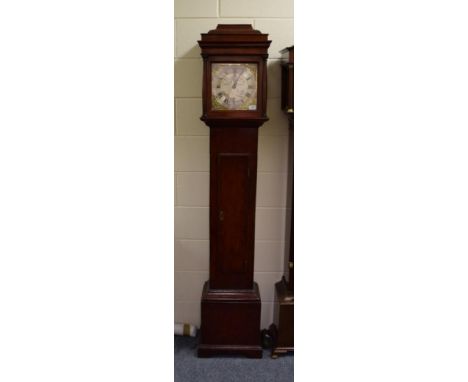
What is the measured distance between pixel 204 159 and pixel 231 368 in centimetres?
101

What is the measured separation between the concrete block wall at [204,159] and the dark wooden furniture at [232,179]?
0.60 ft

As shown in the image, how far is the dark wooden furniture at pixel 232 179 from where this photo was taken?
6.13 feet

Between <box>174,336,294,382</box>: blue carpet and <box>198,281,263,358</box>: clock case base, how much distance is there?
0.04 m

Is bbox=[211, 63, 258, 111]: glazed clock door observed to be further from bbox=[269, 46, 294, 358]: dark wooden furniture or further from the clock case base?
the clock case base

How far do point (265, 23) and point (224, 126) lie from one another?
56cm

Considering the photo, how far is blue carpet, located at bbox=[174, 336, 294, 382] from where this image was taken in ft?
6.25

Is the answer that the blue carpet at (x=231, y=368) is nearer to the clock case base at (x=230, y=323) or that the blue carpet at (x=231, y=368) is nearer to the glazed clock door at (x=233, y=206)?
the clock case base at (x=230, y=323)

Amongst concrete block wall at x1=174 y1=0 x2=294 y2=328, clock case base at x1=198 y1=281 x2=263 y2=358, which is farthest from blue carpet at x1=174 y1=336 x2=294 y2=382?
concrete block wall at x1=174 y1=0 x2=294 y2=328

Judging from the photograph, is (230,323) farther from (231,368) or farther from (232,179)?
(232,179)

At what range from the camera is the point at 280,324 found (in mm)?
2045

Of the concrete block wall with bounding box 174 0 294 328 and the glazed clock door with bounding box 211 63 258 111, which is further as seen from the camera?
the concrete block wall with bounding box 174 0 294 328

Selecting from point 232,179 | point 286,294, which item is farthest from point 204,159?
point 286,294

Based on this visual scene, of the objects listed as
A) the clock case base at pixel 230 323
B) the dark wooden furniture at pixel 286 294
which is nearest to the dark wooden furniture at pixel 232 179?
the clock case base at pixel 230 323
